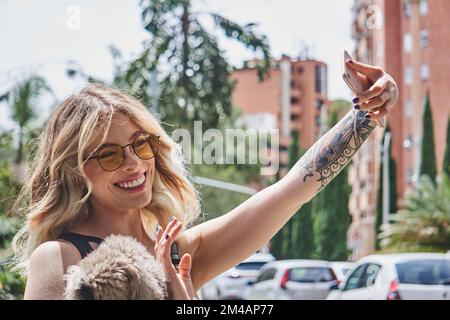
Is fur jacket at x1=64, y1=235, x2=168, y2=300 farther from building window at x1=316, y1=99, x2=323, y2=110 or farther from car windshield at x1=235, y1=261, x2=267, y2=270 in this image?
building window at x1=316, y1=99, x2=323, y2=110

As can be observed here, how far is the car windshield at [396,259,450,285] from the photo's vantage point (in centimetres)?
1006

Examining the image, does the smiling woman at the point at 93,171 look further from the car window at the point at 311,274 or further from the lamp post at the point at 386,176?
the lamp post at the point at 386,176

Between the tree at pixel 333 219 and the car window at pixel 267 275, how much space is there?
1943 centimetres

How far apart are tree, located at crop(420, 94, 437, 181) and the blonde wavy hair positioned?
38.9m

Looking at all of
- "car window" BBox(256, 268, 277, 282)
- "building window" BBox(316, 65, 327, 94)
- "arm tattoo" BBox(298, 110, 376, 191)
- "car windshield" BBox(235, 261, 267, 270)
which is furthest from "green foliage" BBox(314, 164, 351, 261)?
"building window" BBox(316, 65, 327, 94)

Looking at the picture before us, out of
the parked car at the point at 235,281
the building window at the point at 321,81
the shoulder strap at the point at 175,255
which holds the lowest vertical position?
the parked car at the point at 235,281

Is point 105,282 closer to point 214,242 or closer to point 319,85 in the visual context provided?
point 214,242

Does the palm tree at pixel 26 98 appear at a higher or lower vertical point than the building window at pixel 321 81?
lower

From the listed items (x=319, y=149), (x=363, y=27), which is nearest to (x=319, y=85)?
(x=363, y=27)

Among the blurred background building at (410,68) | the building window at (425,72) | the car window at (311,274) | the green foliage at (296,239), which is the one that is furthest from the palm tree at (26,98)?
the building window at (425,72)

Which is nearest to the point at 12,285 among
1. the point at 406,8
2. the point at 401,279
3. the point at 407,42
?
the point at 401,279

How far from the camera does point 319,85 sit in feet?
285

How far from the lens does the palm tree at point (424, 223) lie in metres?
27.1

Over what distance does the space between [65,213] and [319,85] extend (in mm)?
85663
